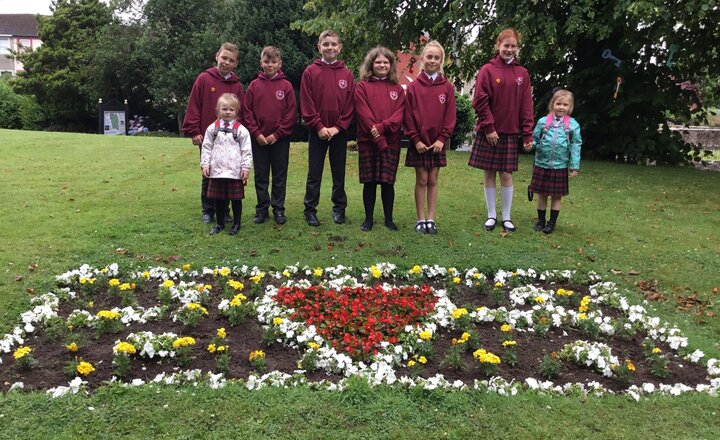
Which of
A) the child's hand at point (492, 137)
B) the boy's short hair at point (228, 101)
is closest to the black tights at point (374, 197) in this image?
the child's hand at point (492, 137)

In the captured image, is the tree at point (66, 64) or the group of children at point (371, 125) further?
the tree at point (66, 64)

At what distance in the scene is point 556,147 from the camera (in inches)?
261

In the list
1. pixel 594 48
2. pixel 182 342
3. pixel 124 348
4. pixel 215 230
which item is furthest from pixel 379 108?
pixel 594 48

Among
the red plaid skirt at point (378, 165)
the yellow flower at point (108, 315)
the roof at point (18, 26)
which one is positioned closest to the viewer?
the yellow flower at point (108, 315)

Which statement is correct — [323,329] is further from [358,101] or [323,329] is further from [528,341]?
[358,101]

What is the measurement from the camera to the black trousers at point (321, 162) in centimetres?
670

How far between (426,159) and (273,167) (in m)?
1.77

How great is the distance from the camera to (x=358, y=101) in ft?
21.0

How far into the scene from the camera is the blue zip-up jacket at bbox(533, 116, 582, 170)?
21.6 feet

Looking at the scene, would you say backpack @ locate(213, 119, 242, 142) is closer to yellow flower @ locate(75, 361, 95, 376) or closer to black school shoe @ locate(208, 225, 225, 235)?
black school shoe @ locate(208, 225, 225, 235)

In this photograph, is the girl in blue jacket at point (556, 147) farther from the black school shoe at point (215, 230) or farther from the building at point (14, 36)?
the building at point (14, 36)

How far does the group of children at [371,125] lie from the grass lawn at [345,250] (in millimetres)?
503

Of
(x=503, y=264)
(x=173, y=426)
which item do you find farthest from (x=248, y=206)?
(x=173, y=426)

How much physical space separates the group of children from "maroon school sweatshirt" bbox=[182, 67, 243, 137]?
0.04 ft
